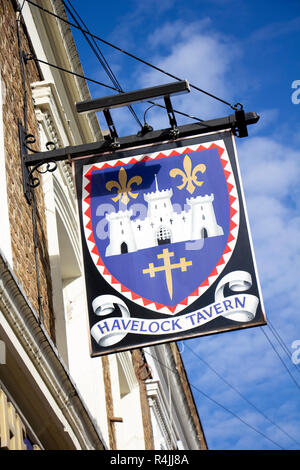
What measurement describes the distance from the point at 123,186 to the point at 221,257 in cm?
120

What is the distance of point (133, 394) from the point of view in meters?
14.9

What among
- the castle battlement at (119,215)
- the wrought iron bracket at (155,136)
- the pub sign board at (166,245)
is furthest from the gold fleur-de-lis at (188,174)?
the castle battlement at (119,215)

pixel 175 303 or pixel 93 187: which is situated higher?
pixel 93 187

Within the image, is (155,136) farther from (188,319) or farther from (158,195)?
(188,319)

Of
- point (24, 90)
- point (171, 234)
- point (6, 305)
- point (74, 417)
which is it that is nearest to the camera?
point (6, 305)

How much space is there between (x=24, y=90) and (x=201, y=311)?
364 cm

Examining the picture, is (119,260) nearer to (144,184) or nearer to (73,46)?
(144,184)

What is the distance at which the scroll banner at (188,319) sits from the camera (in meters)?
7.11

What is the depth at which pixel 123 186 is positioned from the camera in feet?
26.3

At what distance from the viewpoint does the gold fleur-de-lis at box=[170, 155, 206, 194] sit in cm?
792

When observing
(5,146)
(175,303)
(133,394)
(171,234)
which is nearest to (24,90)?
(5,146)

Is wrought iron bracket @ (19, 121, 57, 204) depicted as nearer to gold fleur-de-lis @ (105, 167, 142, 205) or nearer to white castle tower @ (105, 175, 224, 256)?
gold fleur-de-lis @ (105, 167, 142, 205)

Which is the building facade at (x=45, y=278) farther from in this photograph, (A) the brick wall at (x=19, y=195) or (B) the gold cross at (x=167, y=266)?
(B) the gold cross at (x=167, y=266)

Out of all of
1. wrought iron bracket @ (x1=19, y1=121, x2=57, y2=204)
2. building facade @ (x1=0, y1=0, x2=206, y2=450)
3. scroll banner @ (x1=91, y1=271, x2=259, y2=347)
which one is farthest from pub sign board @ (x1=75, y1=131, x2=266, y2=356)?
wrought iron bracket @ (x1=19, y1=121, x2=57, y2=204)
